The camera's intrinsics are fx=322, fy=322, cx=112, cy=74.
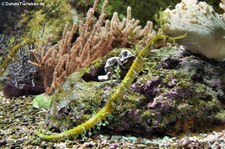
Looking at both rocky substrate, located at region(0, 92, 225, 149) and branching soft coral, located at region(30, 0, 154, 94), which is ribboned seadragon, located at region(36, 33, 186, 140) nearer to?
rocky substrate, located at region(0, 92, 225, 149)

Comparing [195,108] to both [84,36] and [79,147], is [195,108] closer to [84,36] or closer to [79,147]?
[79,147]

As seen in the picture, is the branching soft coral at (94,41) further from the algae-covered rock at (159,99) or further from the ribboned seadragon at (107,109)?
the ribboned seadragon at (107,109)

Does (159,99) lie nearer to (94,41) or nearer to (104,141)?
(104,141)

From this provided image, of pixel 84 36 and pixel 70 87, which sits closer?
pixel 70 87

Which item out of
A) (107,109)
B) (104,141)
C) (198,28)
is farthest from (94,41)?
(104,141)

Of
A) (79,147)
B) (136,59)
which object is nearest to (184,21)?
(136,59)

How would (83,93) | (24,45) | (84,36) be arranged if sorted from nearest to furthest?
(83,93) → (84,36) → (24,45)
